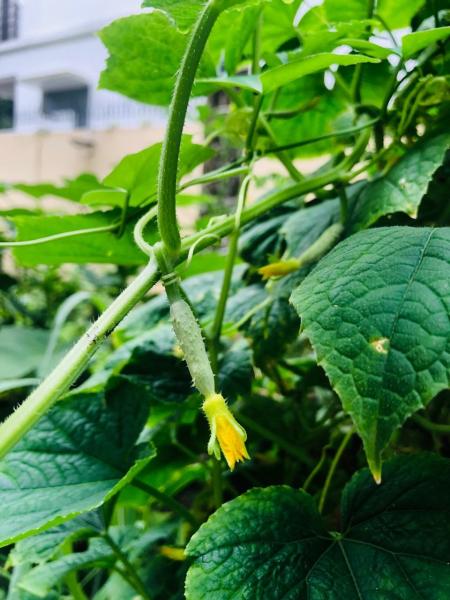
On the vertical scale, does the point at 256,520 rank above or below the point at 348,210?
below

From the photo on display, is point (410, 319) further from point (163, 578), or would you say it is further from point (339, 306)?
point (163, 578)

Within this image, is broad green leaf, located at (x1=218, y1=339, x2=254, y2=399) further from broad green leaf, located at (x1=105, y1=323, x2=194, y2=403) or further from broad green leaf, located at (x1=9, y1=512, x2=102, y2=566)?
broad green leaf, located at (x1=9, y1=512, x2=102, y2=566)

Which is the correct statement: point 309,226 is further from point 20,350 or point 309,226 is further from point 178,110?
point 20,350

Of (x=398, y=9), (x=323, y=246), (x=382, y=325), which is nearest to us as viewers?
(x=382, y=325)

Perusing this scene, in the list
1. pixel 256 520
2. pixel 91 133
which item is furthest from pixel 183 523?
pixel 91 133

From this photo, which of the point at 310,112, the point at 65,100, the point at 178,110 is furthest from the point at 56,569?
the point at 65,100

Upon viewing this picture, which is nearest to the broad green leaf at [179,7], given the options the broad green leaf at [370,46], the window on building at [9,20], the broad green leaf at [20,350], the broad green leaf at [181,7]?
the broad green leaf at [181,7]
